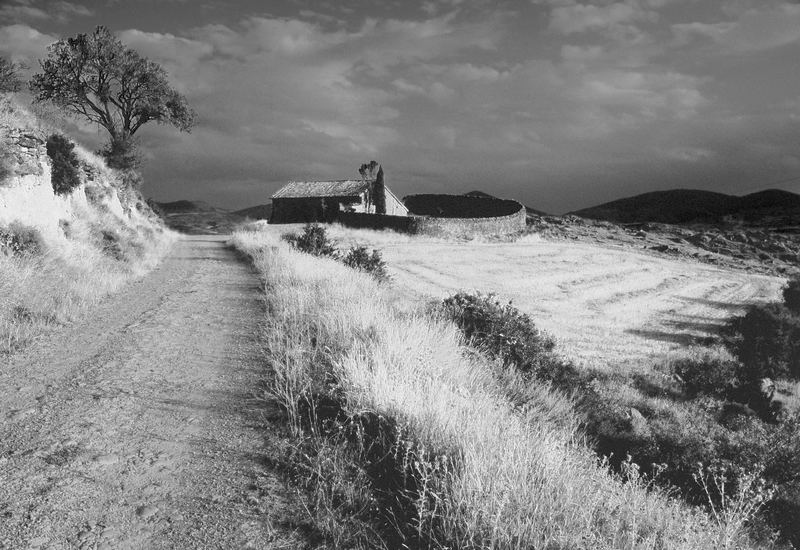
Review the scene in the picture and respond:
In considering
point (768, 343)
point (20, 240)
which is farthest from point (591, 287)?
point (20, 240)

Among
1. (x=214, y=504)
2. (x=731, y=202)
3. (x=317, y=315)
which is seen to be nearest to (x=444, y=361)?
(x=317, y=315)

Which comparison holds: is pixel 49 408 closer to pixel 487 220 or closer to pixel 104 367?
pixel 104 367

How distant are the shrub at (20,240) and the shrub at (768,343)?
19.1 metres

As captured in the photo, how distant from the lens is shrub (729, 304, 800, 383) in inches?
626

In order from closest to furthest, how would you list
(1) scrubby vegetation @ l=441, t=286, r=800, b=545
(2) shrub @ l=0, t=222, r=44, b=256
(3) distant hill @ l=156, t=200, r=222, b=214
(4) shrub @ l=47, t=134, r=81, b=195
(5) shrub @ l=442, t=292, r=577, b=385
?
(1) scrubby vegetation @ l=441, t=286, r=800, b=545 → (5) shrub @ l=442, t=292, r=577, b=385 → (2) shrub @ l=0, t=222, r=44, b=256 → (4) shrub @ l=47, t=134, r=81, b=195 → (3) distant hill @ l=156, t=200, r=222, b=214

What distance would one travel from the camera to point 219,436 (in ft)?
16.1

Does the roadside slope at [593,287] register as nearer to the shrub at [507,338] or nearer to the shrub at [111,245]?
the shrub at [507,338]

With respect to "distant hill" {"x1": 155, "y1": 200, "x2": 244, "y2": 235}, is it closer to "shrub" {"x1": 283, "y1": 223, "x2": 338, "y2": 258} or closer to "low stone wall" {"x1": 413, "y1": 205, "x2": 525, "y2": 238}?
"low stone wall" {"x1": 413, "y1": 205, "x2": 525, "y2": 238}

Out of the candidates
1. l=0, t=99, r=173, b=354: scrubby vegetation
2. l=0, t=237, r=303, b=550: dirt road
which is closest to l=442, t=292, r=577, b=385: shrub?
l=0, t=237, r=303, b=550: dirt road

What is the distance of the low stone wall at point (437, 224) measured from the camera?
43219 millimetres

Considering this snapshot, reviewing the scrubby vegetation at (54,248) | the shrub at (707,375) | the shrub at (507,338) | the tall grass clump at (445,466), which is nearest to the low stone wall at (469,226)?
the scrubby vegetation at (54,248)

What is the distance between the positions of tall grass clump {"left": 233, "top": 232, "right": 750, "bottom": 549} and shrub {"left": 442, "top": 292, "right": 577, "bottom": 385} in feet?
9.99

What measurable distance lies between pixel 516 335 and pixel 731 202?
141326 mm

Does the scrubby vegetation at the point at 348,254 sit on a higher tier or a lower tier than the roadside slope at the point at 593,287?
higher
